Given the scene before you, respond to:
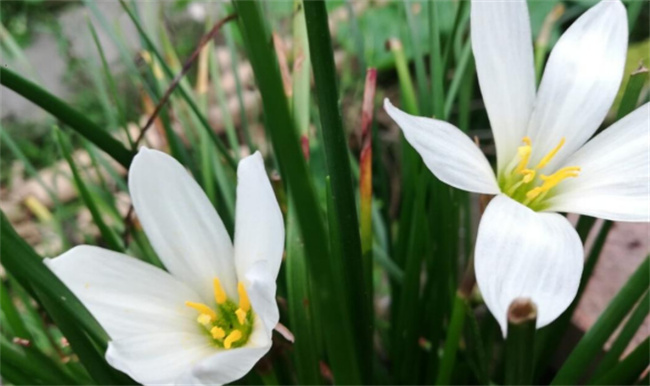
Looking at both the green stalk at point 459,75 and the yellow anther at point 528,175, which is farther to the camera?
the green stalk at point 459,75

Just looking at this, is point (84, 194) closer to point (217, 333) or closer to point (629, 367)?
point (217, 333)

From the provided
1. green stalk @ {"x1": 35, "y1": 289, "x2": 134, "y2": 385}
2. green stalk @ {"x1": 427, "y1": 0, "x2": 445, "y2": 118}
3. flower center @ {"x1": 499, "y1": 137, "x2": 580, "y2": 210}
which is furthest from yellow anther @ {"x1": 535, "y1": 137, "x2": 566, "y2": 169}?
green stalk @ {"x1": 35, "y1": 289, "x2": 134, "y2": 385}

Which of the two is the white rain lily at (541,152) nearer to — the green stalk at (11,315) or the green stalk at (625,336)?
the green stalk at (625,336)

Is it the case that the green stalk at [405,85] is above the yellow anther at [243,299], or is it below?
above

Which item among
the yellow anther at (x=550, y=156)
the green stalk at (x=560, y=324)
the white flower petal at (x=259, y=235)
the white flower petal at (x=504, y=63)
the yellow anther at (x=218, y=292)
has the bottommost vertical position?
the green stalk at (x=560, y=324)

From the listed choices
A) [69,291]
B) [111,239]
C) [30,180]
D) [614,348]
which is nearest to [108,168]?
[111,239]

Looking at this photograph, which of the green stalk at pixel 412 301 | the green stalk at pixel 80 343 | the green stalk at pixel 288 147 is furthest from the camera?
the green stalk at pixel 412 301

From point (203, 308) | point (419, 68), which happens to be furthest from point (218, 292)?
point (419, 68)

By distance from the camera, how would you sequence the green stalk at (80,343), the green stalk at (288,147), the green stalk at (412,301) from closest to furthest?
1. the green stalk at (288,147)
2. the green stalk at (80,343)
3. the green stalk at (412,301)

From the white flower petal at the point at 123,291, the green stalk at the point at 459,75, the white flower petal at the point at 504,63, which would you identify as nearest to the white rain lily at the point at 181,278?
the white flower petal at the point at 123,291
